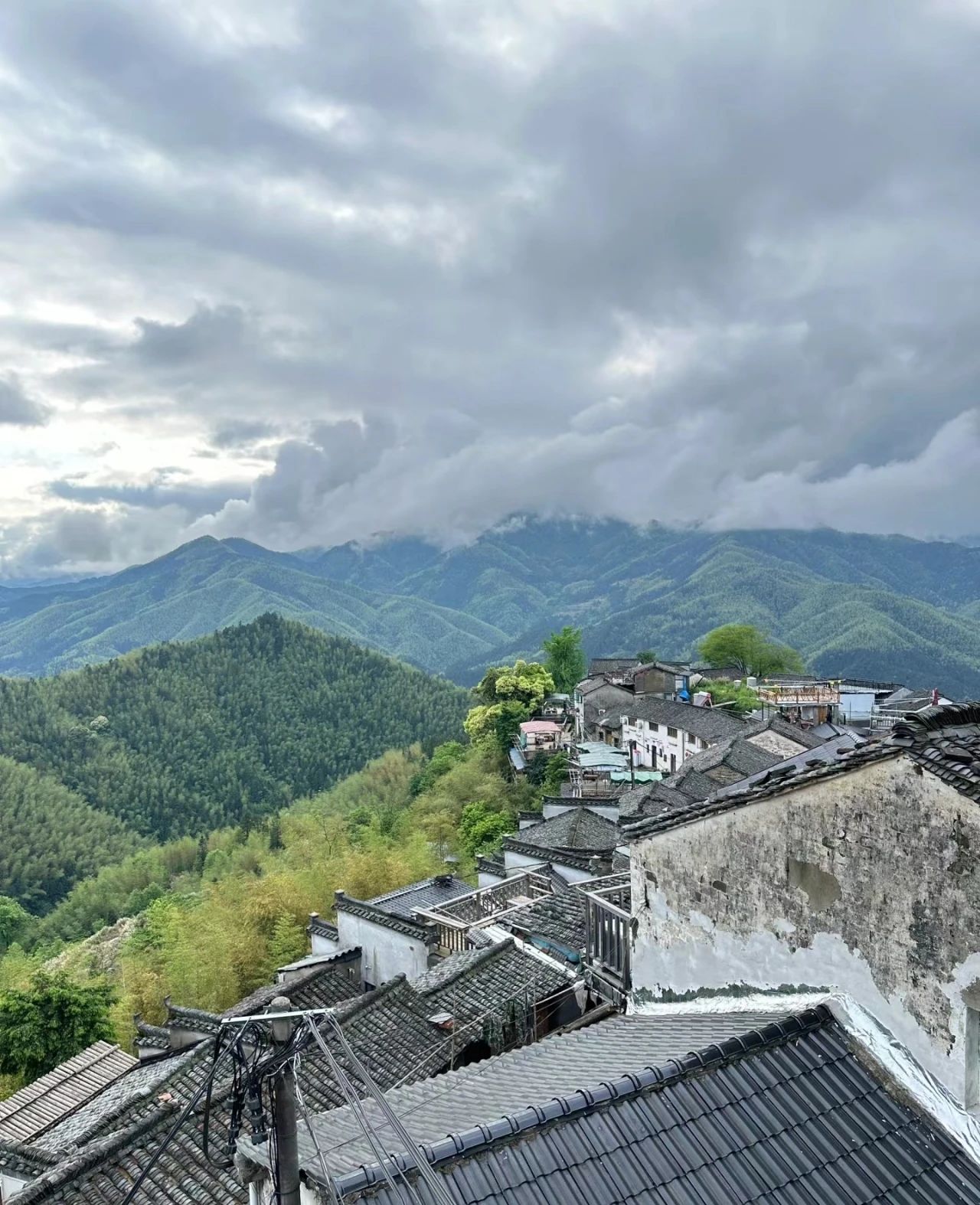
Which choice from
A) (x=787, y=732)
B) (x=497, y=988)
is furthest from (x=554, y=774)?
(x=497, y=988)

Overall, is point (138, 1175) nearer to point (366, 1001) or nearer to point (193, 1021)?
point (366, 1001)

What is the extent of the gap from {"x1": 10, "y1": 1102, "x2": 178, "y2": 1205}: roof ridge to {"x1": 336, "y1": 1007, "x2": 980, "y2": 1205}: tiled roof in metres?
8.88

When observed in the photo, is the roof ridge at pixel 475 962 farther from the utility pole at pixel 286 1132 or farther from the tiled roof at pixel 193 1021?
the utility pole at pixel 286 1132

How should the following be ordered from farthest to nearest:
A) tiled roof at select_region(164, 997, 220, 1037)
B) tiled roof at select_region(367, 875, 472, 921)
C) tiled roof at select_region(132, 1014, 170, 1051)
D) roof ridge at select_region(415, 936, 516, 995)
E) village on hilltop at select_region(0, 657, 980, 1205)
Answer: tiled roof at select_region(367, 875, 472, 921), tiled roof at select_region(132, 1014, 170, 1051), tiled roof at select_region(164, 997, 220, 1037), roof ridge at select_region(415, 936, 516, 995), village on hilltop at select_region(0, 657, 980, 1205)

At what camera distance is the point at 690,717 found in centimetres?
4859

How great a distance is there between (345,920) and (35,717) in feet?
351

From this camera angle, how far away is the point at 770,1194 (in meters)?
4.53

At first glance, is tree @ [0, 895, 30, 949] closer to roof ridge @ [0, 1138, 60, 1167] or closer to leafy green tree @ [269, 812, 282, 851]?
leafy green tree @ [269, 812, 282, 851]

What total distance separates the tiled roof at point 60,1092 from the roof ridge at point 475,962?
774 centimetres

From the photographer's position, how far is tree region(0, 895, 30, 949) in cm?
6462

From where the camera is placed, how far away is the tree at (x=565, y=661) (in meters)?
70.0

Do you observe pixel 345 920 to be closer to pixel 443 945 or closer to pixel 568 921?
pixel 443 945

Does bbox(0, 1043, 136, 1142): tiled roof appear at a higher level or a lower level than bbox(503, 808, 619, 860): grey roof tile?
lower

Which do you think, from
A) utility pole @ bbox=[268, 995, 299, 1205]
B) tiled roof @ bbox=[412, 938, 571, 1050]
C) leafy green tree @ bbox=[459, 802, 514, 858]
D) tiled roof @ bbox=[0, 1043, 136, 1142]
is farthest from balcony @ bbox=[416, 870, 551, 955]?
leafy green tree @ bbox=[459, 802, 514, 858]
